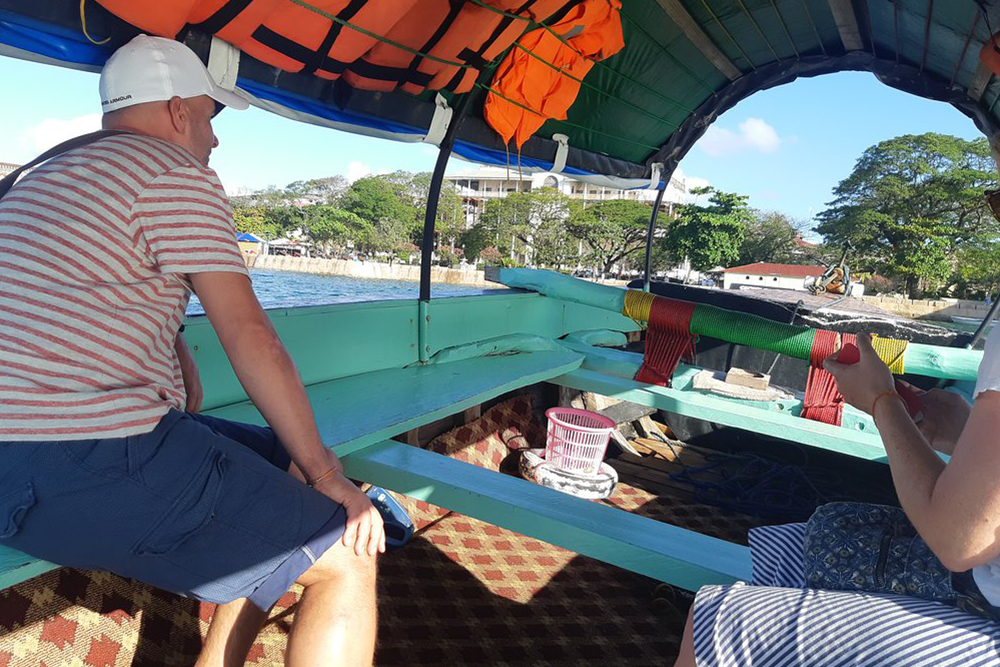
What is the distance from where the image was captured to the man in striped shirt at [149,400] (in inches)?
34.3

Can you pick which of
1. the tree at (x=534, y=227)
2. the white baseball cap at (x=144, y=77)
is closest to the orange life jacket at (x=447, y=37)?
the white baseball cap at (x=144, y=77)

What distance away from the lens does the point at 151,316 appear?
965mm

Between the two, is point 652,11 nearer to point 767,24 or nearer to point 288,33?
point 767,24

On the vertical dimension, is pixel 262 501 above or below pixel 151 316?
below

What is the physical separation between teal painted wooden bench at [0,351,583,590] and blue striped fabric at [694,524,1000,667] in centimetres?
100

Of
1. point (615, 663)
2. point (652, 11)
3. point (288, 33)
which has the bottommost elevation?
point (615, 663)

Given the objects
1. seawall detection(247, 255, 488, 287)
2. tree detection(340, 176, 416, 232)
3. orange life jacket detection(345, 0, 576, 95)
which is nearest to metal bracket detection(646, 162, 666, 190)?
seawall detection(247, 255, 488, 287)

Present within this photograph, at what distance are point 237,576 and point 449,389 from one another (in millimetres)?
1359

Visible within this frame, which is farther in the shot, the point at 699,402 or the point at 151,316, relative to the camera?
the point at 699,402

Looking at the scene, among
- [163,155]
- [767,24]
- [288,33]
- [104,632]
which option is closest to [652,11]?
[767,24]

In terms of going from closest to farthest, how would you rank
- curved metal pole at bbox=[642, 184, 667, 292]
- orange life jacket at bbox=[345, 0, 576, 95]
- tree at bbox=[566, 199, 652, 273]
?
orange life jacket at bbox=[345, 0, 576, 95] < curved metal pole at bbox=[642, 184, 667, 292] < tree at bbox=[566, 199, 652, 273]

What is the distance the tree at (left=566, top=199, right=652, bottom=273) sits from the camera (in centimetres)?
4241

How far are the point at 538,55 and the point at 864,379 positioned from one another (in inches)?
72.5

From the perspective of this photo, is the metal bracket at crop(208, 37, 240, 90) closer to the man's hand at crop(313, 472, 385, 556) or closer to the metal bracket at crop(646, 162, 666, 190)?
the man's hand at crop(313, 472, 385, 556)
